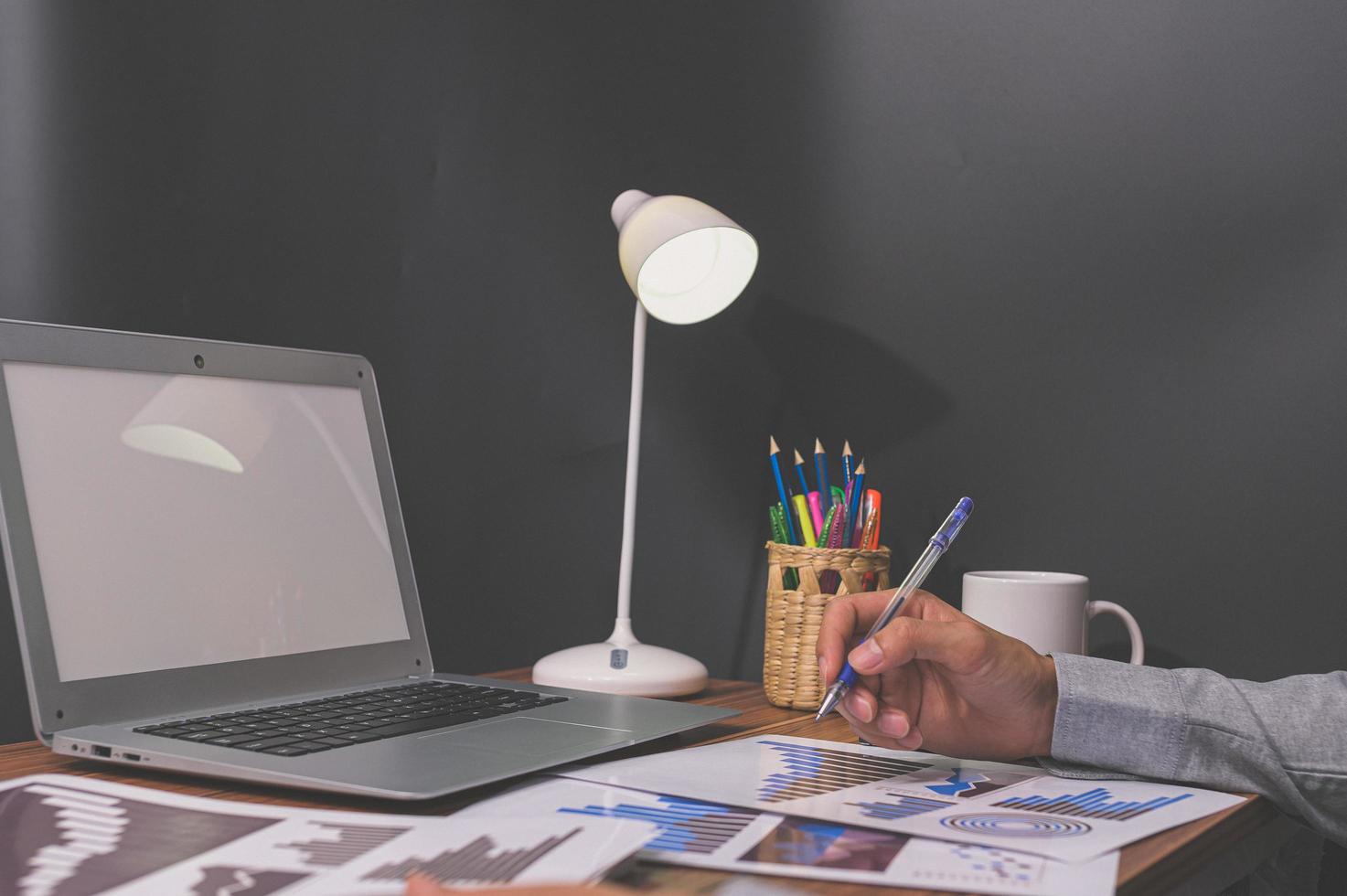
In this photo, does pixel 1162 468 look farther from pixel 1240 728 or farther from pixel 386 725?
pixel 386 725

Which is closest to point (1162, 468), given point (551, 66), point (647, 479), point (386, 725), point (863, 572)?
point (863, 572)

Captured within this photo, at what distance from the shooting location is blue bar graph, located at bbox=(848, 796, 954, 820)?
66 centimetres

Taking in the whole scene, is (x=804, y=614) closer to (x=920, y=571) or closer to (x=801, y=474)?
(x=801, y=474)

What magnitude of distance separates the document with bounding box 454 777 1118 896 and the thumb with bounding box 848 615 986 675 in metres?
0.15

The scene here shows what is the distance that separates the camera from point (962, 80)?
1.20 m

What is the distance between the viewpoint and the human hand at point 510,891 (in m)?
0.48

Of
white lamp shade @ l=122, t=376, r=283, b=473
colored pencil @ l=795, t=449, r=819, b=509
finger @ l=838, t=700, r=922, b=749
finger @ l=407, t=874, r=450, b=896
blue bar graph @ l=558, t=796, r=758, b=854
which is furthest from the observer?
colored pencil @ l=795, t=449, r=819, b=509

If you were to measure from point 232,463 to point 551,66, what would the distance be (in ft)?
2.26

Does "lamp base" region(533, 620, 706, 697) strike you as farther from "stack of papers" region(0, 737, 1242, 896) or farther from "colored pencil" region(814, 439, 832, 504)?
"stack of papers" region(0, 737, 1242, 896)

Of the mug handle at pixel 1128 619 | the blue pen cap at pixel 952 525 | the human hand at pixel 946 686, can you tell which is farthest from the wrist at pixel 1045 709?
the mug handle at pixel 1128 619

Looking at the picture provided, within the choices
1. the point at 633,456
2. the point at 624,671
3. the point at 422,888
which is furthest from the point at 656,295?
the point at 422,888

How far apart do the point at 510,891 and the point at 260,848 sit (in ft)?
0.51

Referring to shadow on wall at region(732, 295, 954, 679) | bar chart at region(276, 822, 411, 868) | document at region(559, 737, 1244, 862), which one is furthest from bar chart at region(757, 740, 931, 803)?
shadow on wall at region(732, 295, 954, 679)

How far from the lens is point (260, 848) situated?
0.58m
